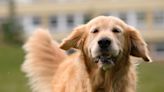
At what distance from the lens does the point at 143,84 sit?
18.2 m

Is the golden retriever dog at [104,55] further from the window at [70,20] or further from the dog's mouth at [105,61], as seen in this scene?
the window at [70,20]

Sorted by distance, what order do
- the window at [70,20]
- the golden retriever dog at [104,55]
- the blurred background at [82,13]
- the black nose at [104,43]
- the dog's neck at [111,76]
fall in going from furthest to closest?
the window at [70,20], the blurred background at [82,13], the dog's neck at [111,76], the golden retriever dog at [104,55], the black nose at [104,43]

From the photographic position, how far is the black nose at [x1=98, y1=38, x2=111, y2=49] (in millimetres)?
8930

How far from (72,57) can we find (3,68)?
11.8m

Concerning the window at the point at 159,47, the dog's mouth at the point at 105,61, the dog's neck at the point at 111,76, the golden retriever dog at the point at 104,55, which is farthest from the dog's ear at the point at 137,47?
the window at the point at 159,47

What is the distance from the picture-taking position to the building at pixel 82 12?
201ft

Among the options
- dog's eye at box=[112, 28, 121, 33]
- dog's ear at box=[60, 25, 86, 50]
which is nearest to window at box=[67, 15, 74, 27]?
dog's ear at box=[60, 25, 86, 50]

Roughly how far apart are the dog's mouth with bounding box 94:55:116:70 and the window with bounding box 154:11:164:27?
54.3 m

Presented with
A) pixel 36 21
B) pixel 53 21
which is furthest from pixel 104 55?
pixel 53 21

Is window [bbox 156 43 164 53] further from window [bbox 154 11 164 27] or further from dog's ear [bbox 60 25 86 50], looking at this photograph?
dog's ear [bbox 60 25 86 50]

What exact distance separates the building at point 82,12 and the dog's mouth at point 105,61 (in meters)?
51.5

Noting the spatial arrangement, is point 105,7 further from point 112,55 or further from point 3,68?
point 112,55

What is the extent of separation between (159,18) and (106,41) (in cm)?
5584

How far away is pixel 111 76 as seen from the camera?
373 inches
